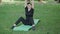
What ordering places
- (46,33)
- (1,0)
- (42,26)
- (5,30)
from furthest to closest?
(1,0) → (42,26) → (5,30) → (46,33)

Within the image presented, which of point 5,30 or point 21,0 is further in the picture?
point 21,0

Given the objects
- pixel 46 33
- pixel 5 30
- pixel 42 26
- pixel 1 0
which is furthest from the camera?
pixel 1 0

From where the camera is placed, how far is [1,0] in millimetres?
24500

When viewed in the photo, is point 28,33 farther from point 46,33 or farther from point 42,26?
point 42,26

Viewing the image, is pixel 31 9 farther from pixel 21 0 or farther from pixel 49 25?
pixel 21 0

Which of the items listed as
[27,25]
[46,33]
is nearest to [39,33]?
[46,33]

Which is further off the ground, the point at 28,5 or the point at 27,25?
the point at 28,5

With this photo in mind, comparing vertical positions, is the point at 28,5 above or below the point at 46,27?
above

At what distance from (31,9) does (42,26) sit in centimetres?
95

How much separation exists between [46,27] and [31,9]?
966 millimetres

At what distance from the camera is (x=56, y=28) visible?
1000 cm

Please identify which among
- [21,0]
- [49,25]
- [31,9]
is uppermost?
[31,9]

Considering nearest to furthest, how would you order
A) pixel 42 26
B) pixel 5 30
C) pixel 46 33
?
pixel 46 33
pixel 5 30
pixel 42 26

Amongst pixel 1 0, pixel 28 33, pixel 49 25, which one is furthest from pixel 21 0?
pixel 28 33
